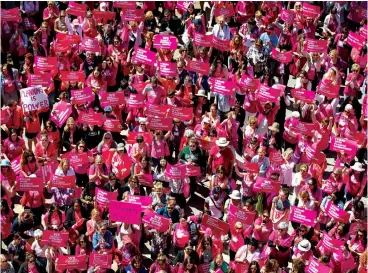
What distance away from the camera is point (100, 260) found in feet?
69.6

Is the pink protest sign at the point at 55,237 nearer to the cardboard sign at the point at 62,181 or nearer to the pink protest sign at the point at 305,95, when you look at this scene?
the cardboard sign at the point at 62,181

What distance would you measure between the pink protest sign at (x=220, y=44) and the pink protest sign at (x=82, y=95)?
131 inches

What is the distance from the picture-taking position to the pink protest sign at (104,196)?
22.1 meters

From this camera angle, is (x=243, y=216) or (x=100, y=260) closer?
(x=100, y=260)

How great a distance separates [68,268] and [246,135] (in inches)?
206

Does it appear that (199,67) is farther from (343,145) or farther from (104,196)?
(104,196)

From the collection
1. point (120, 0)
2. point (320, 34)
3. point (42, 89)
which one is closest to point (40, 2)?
point (120, 0)

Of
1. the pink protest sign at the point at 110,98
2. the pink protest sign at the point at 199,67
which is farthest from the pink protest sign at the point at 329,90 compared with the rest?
the pink protest sign at the point at 110,98

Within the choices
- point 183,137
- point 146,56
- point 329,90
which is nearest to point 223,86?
point 183,137

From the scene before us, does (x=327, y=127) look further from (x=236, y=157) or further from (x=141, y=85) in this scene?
(x=141, y=85)

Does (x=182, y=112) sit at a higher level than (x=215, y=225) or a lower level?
higher

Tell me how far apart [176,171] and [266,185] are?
5.62 feet

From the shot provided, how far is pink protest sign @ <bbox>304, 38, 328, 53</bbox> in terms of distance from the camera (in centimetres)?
2630

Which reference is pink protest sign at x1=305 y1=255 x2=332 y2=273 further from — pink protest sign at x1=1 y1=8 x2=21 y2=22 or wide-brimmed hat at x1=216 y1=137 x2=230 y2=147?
pink protest sign at x1=1 y1=8 x2=21 y2=22
